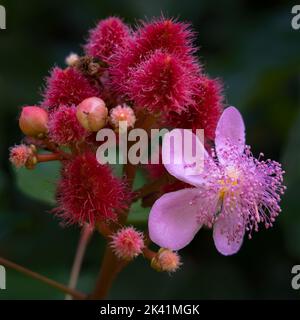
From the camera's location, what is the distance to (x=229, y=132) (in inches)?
60.0

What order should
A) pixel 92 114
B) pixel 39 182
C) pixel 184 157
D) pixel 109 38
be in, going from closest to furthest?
pixel 92 114, pixel 184 157, pixel 109 38, pixel 39 182

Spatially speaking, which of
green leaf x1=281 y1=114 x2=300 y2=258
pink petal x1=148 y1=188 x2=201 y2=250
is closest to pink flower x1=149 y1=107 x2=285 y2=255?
pink petal x1=148 y1=188 x2=201 y2=250

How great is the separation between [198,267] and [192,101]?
1.24 metres

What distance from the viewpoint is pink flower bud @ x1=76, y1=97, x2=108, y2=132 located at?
53.2 inches

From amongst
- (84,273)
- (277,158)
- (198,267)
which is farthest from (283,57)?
(84,273)

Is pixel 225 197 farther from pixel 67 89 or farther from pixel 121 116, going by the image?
pixel 67 89

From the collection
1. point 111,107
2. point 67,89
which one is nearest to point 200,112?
point 111,107

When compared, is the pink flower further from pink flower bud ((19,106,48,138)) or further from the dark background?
the dark background

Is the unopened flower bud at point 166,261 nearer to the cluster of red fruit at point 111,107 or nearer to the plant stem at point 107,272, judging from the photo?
the cluster of red fruit at point 111,107

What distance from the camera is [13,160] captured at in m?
1.44

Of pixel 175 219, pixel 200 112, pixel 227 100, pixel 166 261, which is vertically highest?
pixel 227 100

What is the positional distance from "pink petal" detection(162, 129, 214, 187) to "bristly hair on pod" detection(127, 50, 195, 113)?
2.6 inches

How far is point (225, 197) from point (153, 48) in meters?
0.39

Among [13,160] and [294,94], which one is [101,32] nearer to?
[13,160]
